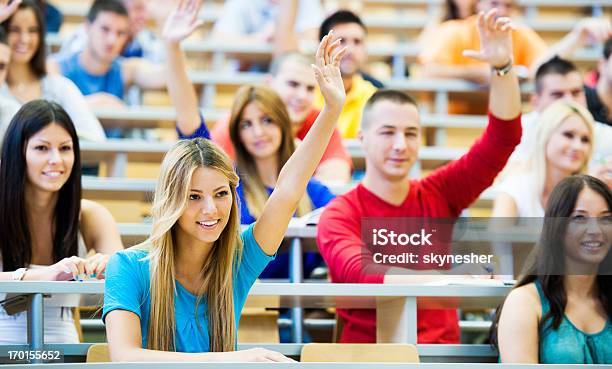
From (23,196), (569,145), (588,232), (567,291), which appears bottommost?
(567,291)

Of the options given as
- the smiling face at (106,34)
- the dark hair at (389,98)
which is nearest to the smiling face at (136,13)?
the smiling face at (106,34)

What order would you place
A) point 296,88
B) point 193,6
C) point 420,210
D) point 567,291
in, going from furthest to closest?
point 296,88 < point 193,6 < point 420,210 < point 567,291

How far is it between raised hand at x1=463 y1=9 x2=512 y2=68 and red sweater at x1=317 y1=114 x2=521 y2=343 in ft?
0.61

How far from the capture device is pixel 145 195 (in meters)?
3.64

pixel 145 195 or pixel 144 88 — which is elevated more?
pixel 144 88

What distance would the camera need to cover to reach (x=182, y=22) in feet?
11.7

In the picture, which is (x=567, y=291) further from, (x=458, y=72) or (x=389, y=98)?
(x=458, y=72)

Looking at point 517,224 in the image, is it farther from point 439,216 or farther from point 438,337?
point 438,337

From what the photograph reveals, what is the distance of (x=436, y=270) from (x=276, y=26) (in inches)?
95.1

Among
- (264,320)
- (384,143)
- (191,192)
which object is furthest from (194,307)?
(384,143)

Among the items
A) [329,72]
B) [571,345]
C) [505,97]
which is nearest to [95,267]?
[329,72]

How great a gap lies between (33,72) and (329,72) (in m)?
1.91

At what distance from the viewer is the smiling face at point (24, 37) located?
12.6 feet

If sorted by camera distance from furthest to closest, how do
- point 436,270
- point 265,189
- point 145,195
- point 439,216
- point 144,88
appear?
point 144,88 < point 145,195 < point 265,189 < point 439,216 < point 436,270
